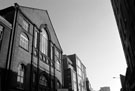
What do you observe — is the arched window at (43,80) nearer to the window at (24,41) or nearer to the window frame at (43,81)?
the window frame at (43,81)

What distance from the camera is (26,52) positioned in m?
17.0

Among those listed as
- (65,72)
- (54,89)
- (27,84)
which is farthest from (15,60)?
(65,72)

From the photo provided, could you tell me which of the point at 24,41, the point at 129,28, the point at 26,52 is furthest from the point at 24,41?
the point at 129,28

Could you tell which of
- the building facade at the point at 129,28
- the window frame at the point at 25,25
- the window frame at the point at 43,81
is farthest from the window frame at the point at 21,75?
the building facade at the point at 129,28

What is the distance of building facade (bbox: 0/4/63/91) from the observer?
13.4 m

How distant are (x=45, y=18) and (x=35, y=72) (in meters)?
11.1

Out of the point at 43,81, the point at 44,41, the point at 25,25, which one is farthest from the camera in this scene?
the point at 44,41

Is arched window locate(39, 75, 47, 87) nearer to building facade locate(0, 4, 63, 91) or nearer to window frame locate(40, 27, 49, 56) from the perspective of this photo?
building facade locate(0, 4, 63, 91)

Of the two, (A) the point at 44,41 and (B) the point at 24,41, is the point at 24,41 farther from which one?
(A) the point at 44,41

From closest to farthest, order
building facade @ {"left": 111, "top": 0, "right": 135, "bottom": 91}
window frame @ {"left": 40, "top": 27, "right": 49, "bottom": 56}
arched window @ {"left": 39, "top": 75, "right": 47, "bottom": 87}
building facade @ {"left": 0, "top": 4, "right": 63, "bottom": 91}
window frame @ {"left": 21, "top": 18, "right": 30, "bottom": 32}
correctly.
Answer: building facade @ {"left": 111, "top": 0, "right": 135, "bottom": 91} < building facade @ {"left": 0, "top": 4, "right": 63, "bottom": 91} < window frame @ {"left": 21, "top": 18, "right": 30, "bottom": 32} < arched window @ {"left": 39, "top": 75, "right": 47, "bottom": 87} < window frame @ {"left": 40, "top": 27, "right": 49, "bottom": 56}

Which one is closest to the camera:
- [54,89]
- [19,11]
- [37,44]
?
[19,11]

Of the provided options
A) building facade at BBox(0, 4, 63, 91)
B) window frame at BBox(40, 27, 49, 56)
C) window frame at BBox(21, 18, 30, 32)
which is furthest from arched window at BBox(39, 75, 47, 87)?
window frame at BBox(21, 18, 30, 32)

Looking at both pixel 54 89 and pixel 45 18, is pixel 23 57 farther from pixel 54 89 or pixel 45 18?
pixel 45 18

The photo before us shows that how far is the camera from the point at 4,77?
12586 mm
